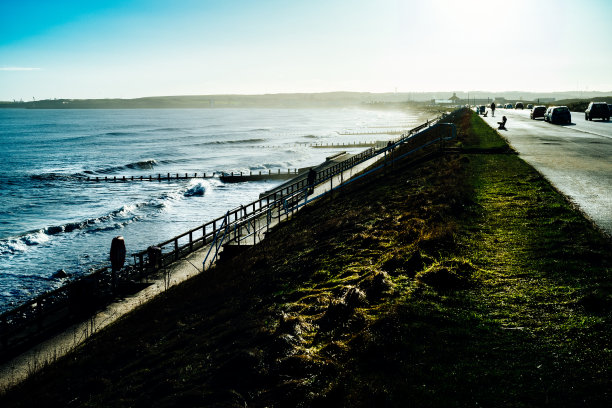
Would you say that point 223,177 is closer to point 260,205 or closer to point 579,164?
point 260,205

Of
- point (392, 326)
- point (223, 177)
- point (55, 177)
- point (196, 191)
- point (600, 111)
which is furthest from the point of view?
point (55, 177)

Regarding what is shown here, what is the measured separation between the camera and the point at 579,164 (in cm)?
1981

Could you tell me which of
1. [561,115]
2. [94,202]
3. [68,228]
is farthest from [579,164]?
[94,202]

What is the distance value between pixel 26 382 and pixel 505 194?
15.6 m

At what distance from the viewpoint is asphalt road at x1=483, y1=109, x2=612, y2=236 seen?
12.6 m

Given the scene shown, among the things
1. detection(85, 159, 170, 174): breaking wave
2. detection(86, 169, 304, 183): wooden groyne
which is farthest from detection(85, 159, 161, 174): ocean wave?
detection(86, 169, 304, 183): wooden groyne

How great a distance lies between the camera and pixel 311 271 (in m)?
11.7

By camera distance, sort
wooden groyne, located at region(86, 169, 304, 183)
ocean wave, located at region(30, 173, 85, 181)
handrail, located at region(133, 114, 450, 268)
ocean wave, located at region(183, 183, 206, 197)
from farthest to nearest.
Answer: ocean wave, located at region(30, 173, 85, 181) → wooden groyne, located at region(86, 169, 304, 183) → ocean wave, located at region(183, 183, 206, 197) → handrail, located at region(133, 114, 450, 268)

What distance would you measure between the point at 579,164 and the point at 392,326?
17706mm

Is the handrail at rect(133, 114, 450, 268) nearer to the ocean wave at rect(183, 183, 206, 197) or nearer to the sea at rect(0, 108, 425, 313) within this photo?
the sea at rect(0, 108, 425, 313)

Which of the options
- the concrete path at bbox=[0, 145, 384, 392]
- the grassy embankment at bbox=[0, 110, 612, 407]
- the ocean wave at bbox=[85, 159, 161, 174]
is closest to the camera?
the grassy embankment at bbox=[0, 110, 612, 407]

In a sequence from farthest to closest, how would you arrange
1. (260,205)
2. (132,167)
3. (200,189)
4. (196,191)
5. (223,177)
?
(132,167) < (223,177) < (200,189) < (196,191) < (260,205)

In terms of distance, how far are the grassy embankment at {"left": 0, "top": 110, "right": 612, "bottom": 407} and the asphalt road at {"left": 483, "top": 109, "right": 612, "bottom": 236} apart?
85cm

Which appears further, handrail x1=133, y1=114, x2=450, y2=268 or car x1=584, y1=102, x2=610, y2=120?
car x1=584, y1=102, x2=610, y2=120
